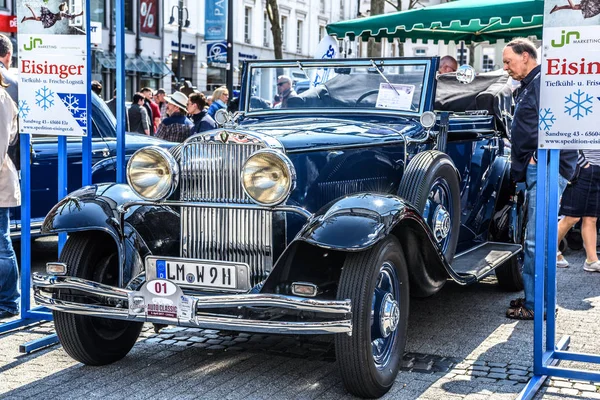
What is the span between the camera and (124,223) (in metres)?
4.45

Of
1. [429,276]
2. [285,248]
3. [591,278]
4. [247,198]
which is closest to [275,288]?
[285,248]

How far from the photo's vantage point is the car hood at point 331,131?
Answer: 448cm

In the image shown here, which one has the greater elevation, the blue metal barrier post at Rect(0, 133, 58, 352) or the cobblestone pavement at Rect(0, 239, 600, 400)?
the blue metal barrier post at Rect(0, 133, 58, 352)

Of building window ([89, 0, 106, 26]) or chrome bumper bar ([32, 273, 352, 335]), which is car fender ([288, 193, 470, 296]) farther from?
building window ([89, 0, 106, 26])

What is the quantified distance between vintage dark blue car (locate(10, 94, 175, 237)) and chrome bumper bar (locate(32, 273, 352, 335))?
3368mm

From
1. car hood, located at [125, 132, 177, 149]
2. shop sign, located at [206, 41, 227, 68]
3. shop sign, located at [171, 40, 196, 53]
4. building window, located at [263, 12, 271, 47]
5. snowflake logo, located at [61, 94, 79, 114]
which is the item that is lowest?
car hood, located at [125, 132, 177, 149]

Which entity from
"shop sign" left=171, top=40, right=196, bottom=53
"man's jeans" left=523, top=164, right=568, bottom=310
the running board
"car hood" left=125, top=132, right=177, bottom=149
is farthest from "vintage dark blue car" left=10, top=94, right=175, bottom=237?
"shop sign" left=171, top=40, right=196, bottom=53

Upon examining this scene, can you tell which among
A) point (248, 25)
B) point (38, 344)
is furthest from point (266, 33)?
point (38, 344)

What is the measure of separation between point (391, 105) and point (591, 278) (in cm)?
296

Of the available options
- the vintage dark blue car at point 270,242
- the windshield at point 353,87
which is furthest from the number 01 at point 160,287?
the windshield at point 353,87

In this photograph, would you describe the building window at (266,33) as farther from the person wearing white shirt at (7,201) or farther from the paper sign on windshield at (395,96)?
the paper sign on windshield at (395,96)

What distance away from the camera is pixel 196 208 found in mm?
4344

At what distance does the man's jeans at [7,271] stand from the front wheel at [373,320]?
2.76 meters

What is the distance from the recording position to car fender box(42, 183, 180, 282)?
4.39 meters
